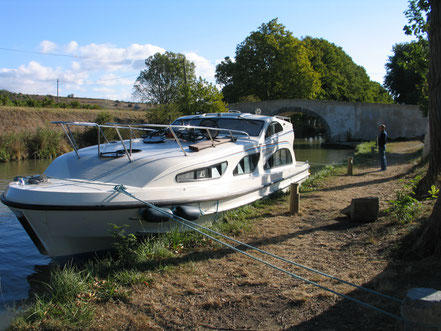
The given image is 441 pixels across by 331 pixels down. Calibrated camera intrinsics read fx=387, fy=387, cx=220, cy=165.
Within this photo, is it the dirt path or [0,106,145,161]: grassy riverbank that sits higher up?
[0,106,145,161]: grassy riverbank

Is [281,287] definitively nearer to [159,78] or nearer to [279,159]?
[279,159]

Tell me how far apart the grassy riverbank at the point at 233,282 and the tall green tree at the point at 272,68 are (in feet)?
A: 131

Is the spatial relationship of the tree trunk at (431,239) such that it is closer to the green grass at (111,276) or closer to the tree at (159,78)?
the green grass at (111,276)

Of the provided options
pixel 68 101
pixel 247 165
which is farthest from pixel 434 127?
pixel 68 101

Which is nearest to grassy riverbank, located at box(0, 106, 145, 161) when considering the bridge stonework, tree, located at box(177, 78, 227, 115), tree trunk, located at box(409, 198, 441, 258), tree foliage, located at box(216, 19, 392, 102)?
tree, located at box(177, 78, 227, 115)

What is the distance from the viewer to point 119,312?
13.4 feet

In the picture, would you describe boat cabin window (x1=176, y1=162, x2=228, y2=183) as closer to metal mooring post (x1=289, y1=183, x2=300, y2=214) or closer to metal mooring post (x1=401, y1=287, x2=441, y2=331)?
metal mooring post (x1=289, y1=183, x2=300, y2=214)

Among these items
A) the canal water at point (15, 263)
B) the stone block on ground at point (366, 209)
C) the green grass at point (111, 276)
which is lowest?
the canal water at point (15, 263)

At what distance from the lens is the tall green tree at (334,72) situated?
167 feet

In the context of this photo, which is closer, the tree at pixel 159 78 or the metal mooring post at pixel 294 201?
the metal mooring post at pixel 294 201

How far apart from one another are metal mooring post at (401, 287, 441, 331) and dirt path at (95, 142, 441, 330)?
77 centimetres

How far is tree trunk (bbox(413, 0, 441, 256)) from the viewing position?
4.63 metres

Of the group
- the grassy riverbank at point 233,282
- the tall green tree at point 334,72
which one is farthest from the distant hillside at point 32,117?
the tall green tree at point 334,72

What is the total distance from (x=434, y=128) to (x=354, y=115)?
1421 inches
